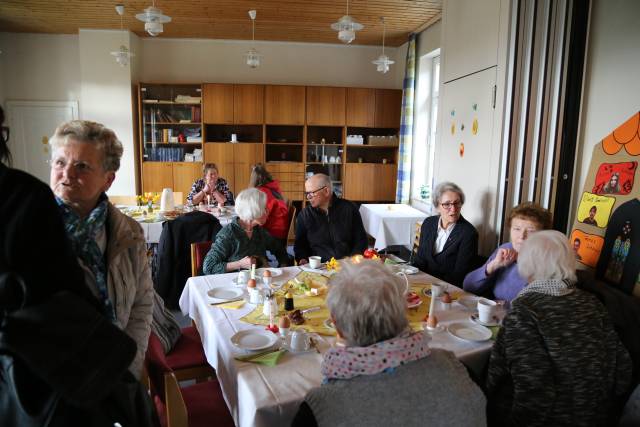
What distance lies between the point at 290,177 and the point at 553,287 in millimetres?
5503

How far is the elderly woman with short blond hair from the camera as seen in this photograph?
4.15ft

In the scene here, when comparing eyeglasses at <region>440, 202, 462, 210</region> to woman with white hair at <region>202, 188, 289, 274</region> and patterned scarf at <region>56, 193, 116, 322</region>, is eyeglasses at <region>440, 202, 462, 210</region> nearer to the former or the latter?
woman with white hair at <region>202, 188, 289, 274</region>

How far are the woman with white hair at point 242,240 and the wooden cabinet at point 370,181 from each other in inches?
162

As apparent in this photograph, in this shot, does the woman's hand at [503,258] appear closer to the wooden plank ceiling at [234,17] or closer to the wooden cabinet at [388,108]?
the wooden plank ceiling at [234,17]

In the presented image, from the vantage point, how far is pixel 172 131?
6.74m

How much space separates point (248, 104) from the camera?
659 centimetres

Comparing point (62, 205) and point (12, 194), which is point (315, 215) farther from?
point (12, 194)

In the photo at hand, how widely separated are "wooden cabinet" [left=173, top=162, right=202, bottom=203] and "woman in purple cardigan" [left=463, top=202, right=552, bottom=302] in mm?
5160

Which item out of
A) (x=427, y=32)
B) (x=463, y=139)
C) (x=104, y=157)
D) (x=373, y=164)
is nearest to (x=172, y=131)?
(x=373, y=164)

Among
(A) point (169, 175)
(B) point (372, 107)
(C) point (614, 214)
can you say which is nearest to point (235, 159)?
→ (A) point (169, 175)

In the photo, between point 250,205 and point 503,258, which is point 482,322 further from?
point 250,205

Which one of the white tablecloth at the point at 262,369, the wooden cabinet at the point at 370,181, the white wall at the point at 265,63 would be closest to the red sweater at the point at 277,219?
the white tablecloth at the point at 262,369

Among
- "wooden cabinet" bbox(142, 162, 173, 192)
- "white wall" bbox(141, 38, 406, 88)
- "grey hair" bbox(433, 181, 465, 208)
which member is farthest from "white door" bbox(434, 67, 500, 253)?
"wooden cabinet" bbox(142, 162, 173, 192)

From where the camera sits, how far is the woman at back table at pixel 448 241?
284cm
